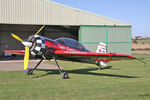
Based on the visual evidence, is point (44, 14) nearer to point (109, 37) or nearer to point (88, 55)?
point (109, 37)

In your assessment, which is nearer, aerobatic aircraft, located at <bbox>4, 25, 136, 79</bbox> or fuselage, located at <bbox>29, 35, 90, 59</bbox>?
aerobatic aircraft, located at <bbox>4, 25, 136, 79</bbox>

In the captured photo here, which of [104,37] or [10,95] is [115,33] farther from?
[10,95]

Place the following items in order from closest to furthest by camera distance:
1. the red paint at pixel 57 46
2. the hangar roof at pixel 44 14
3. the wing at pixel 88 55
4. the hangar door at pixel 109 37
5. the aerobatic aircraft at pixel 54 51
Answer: the wing at pixel 88 55 < the aerobatic aircraft at pixel 54 51 < the red paint at pixel 57 46 < the hangar roof at pixel 44 14 < the hangar door at pixel 109 37

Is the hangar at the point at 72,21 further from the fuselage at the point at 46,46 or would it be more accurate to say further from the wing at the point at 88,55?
the wing at the point at 88,55

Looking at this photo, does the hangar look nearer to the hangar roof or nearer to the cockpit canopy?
the hangar roof

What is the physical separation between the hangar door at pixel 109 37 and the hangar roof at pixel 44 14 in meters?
0.67

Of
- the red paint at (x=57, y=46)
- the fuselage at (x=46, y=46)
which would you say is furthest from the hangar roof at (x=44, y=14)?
the red paint at (x=57, y=46)

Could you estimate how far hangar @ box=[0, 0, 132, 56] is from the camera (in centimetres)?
2222

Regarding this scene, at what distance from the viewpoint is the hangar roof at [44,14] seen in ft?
72.1

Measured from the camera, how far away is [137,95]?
6.59 meters

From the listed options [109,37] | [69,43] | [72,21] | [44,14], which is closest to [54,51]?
[69,43]

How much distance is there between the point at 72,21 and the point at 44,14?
356 cm

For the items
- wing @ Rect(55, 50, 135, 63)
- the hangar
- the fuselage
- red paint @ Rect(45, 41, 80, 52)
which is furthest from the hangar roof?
wing @ Rect(55, 50, 135, 63)

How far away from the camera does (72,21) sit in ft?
79.7
